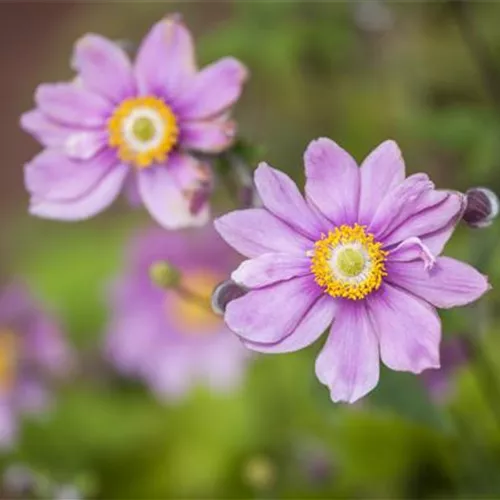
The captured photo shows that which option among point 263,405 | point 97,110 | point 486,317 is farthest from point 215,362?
point 97,110

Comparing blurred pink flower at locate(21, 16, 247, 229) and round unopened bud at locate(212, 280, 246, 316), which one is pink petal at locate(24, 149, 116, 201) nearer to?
blurred pink flower at locate(21, 16, 247, 229)

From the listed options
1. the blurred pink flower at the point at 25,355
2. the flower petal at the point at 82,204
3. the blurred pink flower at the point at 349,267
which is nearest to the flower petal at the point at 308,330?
the blurred pink flower at the point at 349,267

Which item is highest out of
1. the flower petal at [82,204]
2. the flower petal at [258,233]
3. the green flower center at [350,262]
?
the flower petal at [82,204]

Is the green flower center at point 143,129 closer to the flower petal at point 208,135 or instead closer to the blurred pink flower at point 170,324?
the flower petal at point 208,135

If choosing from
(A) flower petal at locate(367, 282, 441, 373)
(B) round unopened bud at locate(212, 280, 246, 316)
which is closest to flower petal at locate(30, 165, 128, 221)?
(B) round unopened bud at locate(212, 280, 246, 316)

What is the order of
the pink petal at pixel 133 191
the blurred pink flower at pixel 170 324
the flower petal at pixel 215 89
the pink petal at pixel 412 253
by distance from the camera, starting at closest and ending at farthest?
the pink petal at pixel 412 253
the flower petal at pixel 215 89
the pink petal at pixel 133 191
the blurred pink flower at pixel 170 324

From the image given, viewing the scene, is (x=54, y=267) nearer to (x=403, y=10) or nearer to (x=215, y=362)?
(x=215, y=362)

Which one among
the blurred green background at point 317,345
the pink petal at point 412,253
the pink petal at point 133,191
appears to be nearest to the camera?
the pink petal at point 412,253

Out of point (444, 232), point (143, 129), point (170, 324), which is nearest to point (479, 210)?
point (444, 232)
